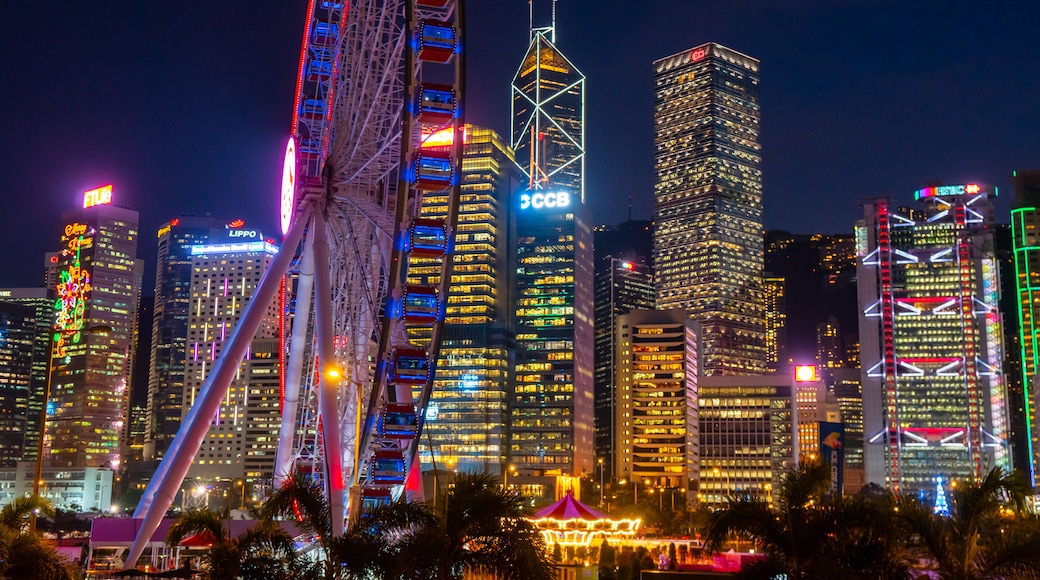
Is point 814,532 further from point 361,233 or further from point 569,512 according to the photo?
point 569,512

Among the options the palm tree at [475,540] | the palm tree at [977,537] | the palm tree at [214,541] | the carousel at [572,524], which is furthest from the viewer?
the carousel at [572,524]

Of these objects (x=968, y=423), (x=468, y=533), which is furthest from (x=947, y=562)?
(x=968, y=423)

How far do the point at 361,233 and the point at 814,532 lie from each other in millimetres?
33949

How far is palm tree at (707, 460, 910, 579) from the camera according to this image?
23406 mm

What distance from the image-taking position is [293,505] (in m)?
31.2

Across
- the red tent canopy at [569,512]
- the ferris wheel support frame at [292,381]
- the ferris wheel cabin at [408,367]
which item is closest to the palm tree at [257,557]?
the ferris wheel cabin at [408,367]

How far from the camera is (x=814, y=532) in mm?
24234

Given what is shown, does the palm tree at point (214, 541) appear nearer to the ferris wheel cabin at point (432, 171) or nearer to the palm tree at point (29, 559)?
the palm tree at point (29, 559)

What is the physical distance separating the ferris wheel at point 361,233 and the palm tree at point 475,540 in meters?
20.0

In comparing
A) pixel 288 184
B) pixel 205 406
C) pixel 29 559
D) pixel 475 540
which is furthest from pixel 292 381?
pixel 475 540

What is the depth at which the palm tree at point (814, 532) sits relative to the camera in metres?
23.4

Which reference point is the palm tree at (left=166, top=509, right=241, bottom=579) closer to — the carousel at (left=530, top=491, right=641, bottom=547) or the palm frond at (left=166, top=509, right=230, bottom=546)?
the palm frond at (left=166, top=509, right=230, bottom=546)

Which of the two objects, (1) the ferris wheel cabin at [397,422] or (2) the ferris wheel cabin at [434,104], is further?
(1) the ferris wheel cabin at [397,422]

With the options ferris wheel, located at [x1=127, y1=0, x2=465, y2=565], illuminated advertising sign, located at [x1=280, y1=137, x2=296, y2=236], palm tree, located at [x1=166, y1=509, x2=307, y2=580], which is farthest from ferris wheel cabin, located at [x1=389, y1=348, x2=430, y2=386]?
palm tree, located at [x1=166, y1=509, x2=307, y2=580]
